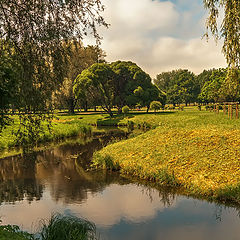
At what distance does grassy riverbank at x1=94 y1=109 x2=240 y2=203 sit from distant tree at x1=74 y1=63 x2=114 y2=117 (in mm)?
25580

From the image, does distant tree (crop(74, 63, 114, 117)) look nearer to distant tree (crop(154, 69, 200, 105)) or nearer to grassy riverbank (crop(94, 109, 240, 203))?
grassy riverbank (crop(94, 109, 240, 203))

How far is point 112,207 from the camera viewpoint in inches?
399

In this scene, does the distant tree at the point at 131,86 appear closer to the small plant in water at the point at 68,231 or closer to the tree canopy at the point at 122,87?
the tree canopy at the point at 122,87

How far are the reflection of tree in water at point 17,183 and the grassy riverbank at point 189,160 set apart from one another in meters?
4.51

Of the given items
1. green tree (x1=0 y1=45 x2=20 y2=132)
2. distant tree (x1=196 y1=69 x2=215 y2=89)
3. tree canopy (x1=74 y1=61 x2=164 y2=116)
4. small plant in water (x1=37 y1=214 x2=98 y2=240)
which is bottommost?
small plant in water (x1=37 y1=214 x2=98 y2=240)

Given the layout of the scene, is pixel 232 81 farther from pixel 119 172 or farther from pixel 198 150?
pixel 119 172

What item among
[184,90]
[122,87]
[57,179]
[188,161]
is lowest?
[57,179]

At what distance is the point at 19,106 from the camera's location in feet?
22.4

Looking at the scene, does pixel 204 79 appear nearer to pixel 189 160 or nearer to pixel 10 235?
pixel 189 160

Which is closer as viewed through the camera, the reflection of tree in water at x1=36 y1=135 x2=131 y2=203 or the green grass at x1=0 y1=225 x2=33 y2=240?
the green grass at x1=0 y1=225 x2=33 y2=240

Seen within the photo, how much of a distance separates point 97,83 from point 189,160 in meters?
32.3

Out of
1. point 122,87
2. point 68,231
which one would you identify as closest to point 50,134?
point 68,231

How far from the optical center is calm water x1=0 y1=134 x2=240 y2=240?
813 cm

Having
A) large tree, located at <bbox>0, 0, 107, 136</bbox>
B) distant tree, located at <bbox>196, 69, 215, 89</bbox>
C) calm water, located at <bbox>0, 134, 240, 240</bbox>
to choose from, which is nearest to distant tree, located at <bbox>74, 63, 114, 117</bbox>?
calm water, located at <bbox>0, 134, 240, 240</bbox>
